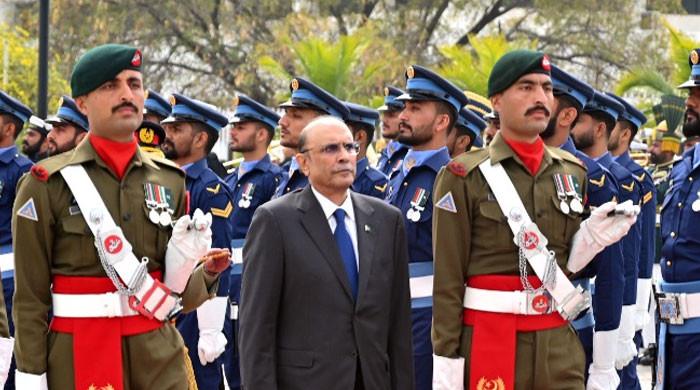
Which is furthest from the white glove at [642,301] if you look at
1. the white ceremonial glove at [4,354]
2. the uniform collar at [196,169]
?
the white ceremonial glove at [4,354]

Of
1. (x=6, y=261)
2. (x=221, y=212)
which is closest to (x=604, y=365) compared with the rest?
(x=221, y=212)

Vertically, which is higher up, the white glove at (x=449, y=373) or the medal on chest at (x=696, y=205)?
the medal on chest at (x=696, y=205)

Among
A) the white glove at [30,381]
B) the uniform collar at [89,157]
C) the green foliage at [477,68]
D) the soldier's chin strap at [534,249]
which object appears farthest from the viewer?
the green foliage at [477,68]

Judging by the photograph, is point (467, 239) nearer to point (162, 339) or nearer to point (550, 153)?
point (550, 153)

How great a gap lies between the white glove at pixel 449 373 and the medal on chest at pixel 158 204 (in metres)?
1.39

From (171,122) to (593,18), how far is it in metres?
27.6

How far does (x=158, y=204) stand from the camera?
667 centimetres

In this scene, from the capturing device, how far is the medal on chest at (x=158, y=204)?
6.62 meters

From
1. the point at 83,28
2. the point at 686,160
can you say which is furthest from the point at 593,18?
the point at 686,160

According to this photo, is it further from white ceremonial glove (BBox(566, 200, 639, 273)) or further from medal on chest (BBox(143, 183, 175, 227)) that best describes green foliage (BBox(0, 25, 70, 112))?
white ceremonial glove (BBox(566, 200, 639, 273))

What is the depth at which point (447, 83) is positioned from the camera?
9234 millimetres

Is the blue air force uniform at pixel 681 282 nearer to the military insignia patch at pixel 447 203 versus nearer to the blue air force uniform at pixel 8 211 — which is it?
the military insignia patch at pixel 447 203

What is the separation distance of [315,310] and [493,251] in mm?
1128

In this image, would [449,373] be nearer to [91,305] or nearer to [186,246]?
[186,246]
